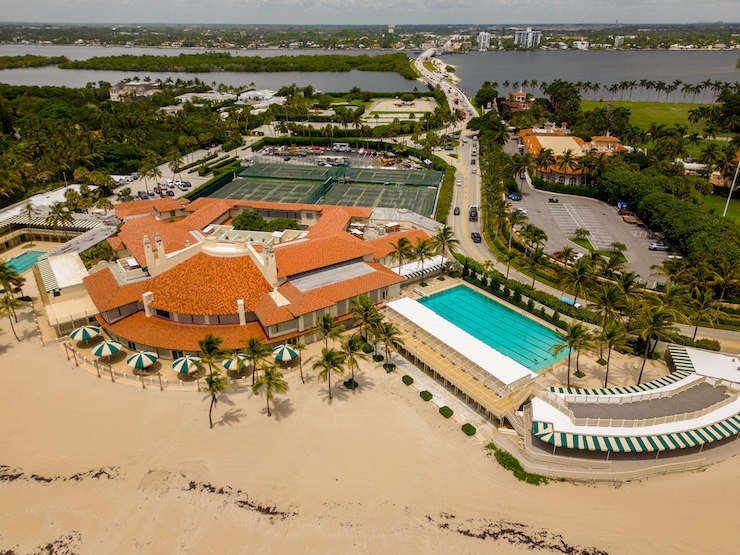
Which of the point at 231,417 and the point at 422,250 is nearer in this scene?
the point at 231,417

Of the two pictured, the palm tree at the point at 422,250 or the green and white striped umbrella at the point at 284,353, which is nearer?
the green and white striped umbrella at the point at 284,353

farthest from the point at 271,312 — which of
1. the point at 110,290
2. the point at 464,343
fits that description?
the point at 464,343

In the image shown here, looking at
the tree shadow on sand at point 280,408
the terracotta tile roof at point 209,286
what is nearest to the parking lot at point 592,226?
the terracotta tile roof at point 209,286

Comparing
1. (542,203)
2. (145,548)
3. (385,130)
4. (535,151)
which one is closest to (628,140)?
(535,151)

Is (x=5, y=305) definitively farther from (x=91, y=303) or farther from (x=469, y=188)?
(x=469, y=188)

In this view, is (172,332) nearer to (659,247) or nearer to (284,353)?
(284,353)

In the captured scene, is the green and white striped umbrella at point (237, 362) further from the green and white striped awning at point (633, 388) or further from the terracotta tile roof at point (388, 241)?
the green and white striped awning at point (633, 388)
